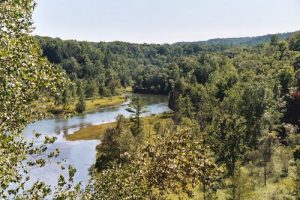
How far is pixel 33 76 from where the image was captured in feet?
41.8

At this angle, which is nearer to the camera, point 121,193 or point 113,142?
point 121,193

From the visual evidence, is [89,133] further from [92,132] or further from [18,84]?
[18,84]

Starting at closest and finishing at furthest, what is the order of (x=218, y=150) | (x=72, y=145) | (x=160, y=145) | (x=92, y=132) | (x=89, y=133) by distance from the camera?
(x=160, y=145), (x=218, y=150), (x=72, y=145), (x=89, y=133), (x=92, y=132)

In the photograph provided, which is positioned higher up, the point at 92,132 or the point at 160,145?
the point at 160,145

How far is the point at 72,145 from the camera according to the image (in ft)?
349

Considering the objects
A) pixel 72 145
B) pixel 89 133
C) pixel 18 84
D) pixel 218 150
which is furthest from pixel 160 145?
pixel 89 133

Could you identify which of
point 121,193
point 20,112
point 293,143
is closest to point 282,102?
point 293,143

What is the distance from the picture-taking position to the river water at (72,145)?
7869 cm

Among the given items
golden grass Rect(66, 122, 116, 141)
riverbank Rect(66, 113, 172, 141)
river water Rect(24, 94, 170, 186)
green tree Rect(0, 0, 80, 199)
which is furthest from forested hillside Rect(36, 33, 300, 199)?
golden grass Rect(66, 122, 116, 141)

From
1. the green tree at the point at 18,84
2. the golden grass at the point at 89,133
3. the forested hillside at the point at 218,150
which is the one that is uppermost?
the green tree at the point at 18,84

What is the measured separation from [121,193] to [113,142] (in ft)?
189

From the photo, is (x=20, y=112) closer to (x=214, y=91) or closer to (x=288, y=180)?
(x=288, y=180)

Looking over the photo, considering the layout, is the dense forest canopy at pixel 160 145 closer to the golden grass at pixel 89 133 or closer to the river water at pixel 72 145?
the river water at pixel 72 145

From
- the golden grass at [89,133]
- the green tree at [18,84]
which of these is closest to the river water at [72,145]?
the golden grass at [89,133]
